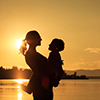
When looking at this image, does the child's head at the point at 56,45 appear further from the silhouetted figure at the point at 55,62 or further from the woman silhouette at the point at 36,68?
the woman silhouette at the point at 36,68

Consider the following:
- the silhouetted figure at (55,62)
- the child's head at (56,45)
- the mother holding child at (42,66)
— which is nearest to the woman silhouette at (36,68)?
the mother holding child at (42,66)

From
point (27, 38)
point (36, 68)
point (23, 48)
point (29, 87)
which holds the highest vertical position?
point (27, 38)

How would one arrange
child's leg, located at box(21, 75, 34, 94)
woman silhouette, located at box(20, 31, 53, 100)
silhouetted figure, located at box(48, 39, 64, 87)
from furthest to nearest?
child's leg, located at box(21, 75, 34, 94) → woman silhouette, located at box(20, 31, 53, 100) → silhouetted figure, located at box(48, 39, 64, 87)

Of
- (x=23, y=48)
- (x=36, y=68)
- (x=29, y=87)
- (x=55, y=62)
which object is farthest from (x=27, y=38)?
(x=29, y=87)

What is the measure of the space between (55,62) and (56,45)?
31 centimetres

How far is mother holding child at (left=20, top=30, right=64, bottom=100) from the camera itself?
5453 mm

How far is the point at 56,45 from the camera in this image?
552cm

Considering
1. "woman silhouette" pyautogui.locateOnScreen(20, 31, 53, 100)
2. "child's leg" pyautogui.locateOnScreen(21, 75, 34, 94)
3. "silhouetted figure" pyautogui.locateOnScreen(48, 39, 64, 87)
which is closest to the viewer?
"silhouetted figure" pyautogui.locateOnScreen(48, 39, 64, 87)

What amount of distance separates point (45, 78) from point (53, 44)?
64cm

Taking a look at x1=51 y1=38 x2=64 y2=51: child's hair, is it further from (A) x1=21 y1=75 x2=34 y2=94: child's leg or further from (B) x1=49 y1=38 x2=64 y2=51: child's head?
(A) x1=21 y1=75 x2=34 y2=94: child's leg

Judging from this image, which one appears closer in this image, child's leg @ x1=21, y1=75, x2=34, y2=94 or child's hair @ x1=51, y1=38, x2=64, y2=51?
child's hair @ x1=51, y1=38, x2=64, y2=51

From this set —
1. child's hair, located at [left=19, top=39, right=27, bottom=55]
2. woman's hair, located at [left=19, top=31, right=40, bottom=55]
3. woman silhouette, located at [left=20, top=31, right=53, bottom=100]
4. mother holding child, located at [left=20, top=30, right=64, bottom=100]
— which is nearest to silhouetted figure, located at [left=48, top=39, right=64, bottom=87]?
mother holding child, located at [left=20, top=30, right=64, bottom=100]

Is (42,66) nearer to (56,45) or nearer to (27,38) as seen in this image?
(56,45)

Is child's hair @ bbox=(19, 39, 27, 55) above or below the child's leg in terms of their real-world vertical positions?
above
